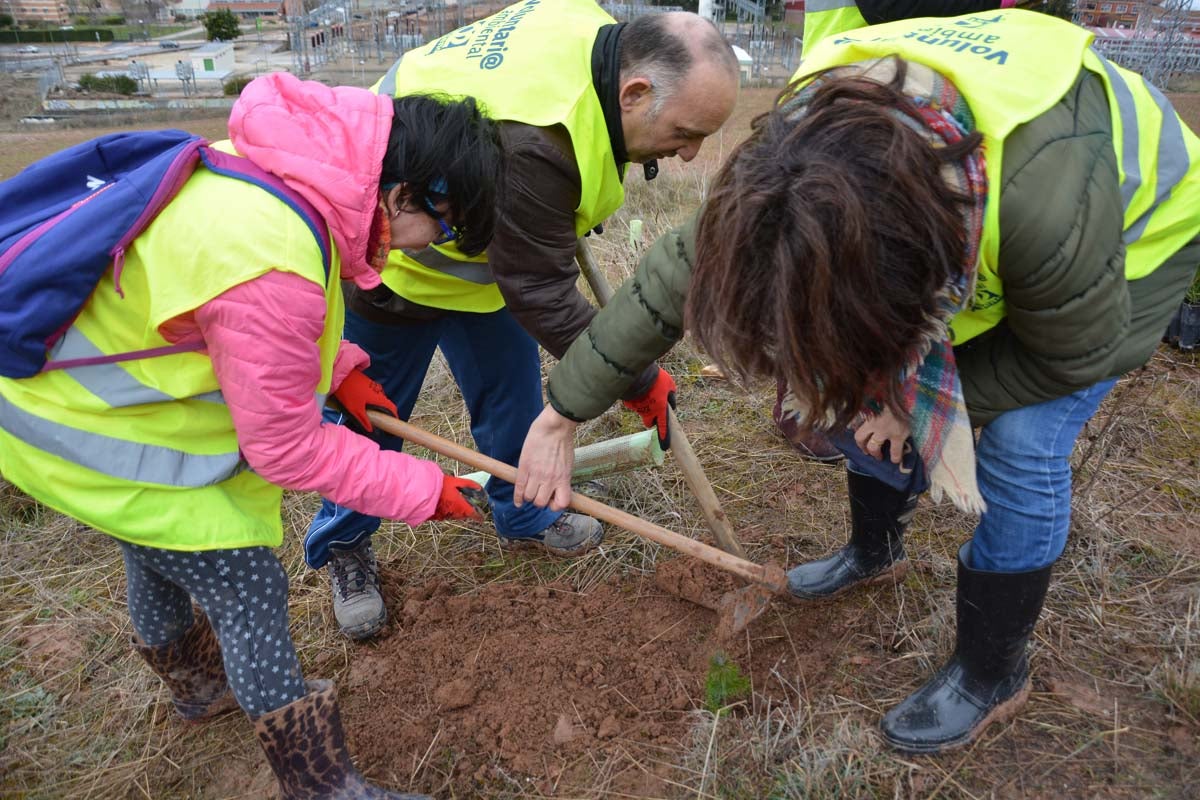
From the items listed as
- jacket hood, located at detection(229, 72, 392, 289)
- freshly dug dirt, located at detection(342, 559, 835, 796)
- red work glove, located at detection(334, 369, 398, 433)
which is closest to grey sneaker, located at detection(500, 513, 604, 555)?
freshly dug dirt, located at detection(342, 559, 835, 796)

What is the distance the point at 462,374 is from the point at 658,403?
65 cm

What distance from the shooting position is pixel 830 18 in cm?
230

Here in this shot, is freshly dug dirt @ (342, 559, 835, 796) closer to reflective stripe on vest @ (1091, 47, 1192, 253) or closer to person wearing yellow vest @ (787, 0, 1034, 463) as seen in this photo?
A: person wearing yellow vest @ (787, 0, 1034, 463)

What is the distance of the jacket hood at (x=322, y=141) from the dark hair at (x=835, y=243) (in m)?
0.65

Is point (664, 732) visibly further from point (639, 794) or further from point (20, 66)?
point (20, 66)

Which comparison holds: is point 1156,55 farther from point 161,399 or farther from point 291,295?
point 161,399

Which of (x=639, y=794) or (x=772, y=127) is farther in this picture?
(x=639, y=794)

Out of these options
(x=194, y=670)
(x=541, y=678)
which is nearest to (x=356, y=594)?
(x=194, y=670)

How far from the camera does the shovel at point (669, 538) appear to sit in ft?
6.26

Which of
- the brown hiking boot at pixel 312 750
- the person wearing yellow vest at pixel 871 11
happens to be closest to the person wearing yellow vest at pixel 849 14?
the person wearing yellow vest at pixel 871 11

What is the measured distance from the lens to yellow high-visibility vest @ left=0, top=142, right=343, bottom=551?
50.6 inches

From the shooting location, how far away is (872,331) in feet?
3.41

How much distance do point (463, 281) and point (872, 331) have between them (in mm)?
1320

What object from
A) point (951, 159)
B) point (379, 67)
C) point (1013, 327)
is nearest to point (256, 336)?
point (951, 159)
